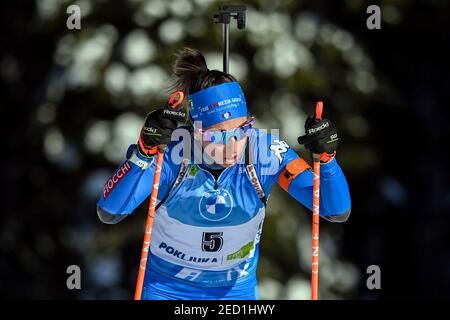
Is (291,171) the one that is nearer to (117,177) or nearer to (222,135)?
(222,135)

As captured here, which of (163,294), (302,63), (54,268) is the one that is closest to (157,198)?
(163,294)

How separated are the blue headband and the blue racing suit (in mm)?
170

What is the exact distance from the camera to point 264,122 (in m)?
11.8

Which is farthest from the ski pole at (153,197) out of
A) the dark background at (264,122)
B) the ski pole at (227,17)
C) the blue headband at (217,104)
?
the dark background at (264,122)

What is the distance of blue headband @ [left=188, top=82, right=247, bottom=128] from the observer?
4844 millimetres

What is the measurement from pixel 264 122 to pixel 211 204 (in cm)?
695

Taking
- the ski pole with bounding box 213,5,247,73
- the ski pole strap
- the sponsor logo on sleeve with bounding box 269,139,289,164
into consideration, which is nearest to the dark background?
the ski pole with bounding box 213,5,247,73

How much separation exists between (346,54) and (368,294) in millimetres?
3476

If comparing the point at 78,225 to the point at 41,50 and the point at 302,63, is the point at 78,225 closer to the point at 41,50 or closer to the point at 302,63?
the point at 41,50

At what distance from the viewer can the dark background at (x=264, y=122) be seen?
39.4 feet

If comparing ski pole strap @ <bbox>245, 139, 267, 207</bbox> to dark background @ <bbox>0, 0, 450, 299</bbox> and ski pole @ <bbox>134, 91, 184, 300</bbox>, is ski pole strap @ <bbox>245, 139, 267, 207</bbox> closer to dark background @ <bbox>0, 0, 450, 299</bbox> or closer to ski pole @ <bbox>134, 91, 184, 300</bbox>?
ski pole @ <bbox>134, 91, 184, 300</bbox>

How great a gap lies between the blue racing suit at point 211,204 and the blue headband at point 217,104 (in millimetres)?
170

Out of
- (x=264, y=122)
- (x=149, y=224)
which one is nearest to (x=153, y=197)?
(x=149, y=224)
